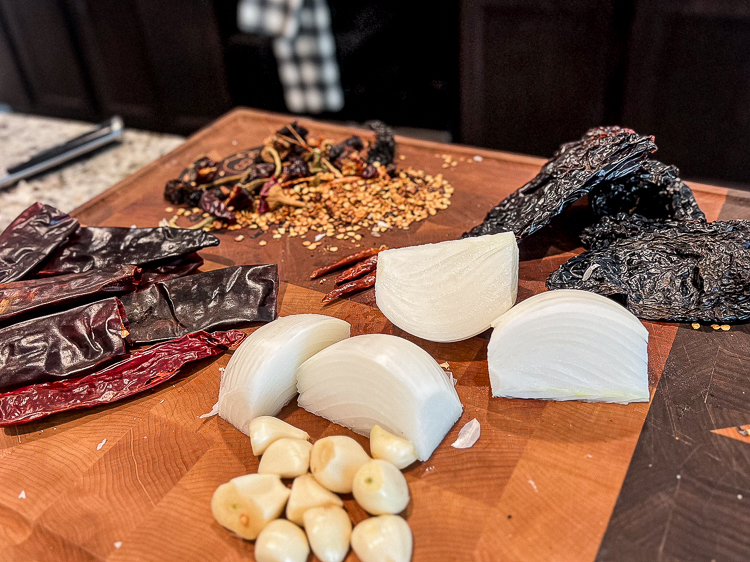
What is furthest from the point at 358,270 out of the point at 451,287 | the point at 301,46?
the point at 301,46

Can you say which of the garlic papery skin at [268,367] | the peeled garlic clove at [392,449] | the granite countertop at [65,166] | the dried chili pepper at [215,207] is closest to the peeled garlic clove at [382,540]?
the peeled garlic clove at [392,449]

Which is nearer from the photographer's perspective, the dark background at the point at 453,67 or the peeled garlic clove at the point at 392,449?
the peeled garlic clove at the point at 392,449

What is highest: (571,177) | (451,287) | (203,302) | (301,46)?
(301,46)

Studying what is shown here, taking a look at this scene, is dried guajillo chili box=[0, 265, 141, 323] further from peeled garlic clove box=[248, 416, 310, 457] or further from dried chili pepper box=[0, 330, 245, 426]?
peeled garlic clove box=[248, 416, 310, 457]

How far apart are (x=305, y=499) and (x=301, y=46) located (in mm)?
3295

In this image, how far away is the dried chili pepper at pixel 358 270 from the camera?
209cm

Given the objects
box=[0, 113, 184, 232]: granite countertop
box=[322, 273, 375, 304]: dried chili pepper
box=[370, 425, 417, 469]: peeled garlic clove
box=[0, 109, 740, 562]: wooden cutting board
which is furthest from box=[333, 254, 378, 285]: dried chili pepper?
box=[0, 113, 184, 232]: granite countertop

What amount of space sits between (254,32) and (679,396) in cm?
344

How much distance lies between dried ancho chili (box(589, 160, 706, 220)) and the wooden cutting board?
490 mm

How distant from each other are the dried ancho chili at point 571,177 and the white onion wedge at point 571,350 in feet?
1.74

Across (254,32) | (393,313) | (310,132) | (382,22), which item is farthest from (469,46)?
(393,313)

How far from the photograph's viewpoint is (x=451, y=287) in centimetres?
178

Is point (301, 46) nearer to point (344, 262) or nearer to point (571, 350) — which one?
point (344, 262)

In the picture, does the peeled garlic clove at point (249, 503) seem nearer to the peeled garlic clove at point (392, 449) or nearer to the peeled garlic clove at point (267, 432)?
the peeled garlic clove at point (267, 432)
